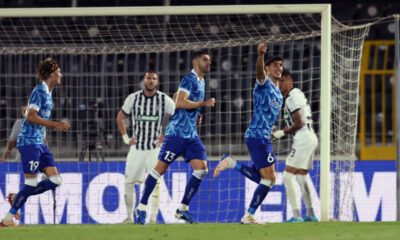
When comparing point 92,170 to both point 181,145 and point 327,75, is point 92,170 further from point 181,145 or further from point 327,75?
point 327,75

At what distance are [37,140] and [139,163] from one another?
1.48 metres

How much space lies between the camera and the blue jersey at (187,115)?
29.2 feet

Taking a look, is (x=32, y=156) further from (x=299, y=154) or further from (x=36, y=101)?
(x=299, y=154)

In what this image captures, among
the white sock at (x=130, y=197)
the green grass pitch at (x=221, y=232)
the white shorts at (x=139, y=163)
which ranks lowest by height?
the green grass pitch at (x=221, y=232)

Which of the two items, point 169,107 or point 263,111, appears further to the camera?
point 169,107

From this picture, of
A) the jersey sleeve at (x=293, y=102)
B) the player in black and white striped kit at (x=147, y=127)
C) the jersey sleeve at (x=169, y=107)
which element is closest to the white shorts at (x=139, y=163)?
the player in black and white striped kit at (x=147, y=127)

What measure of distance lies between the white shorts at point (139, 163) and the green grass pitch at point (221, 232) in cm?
153

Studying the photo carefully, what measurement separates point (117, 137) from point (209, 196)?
498 centimetres

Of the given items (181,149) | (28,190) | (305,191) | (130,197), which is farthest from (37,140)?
(305,191)

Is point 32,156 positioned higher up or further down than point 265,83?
further down

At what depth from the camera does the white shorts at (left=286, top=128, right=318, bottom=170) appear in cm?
994

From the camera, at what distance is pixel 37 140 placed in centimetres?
Result: 887

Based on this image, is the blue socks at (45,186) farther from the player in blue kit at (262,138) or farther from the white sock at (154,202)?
the player in blue kit at (262,138)

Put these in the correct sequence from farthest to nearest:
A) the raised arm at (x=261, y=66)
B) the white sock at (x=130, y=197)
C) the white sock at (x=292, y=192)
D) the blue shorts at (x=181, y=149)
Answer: the white sock at (x=130, y=197) → the white sock at (x=292, y=192) → the blue shorts at (x=181, y=149) → the raised arm at (x=261, y=66)
